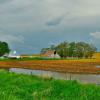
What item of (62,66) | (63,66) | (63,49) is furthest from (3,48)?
(63,66)

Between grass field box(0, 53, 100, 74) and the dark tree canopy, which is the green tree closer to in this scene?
the dark tree canopy

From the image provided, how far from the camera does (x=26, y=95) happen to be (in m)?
17.6

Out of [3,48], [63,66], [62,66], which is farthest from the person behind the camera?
[3,48]

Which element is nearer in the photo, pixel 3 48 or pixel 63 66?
pixel 63 66

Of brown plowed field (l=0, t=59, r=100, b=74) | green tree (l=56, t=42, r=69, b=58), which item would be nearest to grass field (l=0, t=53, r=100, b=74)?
brown plowed field (l=0, t=59, r=100, b=74)

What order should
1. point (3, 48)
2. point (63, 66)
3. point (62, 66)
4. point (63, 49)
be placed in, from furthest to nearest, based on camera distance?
point (63, 49), point (3, 48), point (62, 66), point (63, 66)

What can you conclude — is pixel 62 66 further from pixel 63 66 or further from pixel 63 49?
pixel 63 49

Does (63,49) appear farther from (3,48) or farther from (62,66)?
(62,66)

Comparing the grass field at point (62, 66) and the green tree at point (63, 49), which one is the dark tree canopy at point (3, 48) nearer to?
the green tree at point (63, 49)

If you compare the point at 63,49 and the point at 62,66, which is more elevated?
the point at 63,49

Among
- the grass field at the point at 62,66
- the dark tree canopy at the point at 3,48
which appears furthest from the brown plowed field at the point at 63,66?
the dark tree canopy at the point at 3,48

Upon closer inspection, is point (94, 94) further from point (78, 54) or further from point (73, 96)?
point (78, 54)

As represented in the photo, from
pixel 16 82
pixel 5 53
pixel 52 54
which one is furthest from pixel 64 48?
pixel 16 82

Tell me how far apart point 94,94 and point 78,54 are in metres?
152
